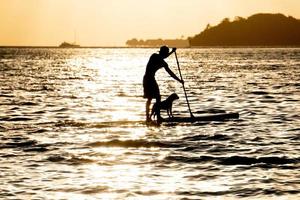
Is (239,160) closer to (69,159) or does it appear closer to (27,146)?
(69,159)

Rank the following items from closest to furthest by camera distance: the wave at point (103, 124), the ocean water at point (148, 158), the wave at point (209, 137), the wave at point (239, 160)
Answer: the ocean water at point (148, 158) < the wave at point (239, 160) < the wave at point (209, 137) < the wave at point (103, 124)

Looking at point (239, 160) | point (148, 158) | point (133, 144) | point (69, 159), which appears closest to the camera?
point (239, 160)

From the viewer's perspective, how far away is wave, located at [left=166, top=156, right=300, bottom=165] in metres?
15.6

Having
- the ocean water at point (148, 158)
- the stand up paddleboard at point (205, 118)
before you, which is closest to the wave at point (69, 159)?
the ocean water at point (148, 158)

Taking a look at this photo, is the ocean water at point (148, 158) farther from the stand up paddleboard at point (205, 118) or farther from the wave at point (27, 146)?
the stand up paddleboard at point (205, 118)

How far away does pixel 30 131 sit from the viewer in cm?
2189

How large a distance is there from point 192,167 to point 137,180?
1.94 metres

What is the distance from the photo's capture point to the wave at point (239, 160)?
15595mm

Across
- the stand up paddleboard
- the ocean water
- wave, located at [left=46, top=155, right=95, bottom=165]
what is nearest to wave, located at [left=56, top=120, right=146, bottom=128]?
the ocean water

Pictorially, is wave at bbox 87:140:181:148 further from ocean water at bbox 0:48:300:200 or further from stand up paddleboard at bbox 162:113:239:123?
stand up paddleboard at bbox 162:113:239:123

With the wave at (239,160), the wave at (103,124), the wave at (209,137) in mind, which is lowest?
the wave at (239,160)

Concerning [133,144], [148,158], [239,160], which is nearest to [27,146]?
[133,144]

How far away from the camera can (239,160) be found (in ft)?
52.2

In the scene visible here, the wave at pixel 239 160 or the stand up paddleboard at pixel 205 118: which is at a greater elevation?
the stand up paddleboard at pixel 205 118
